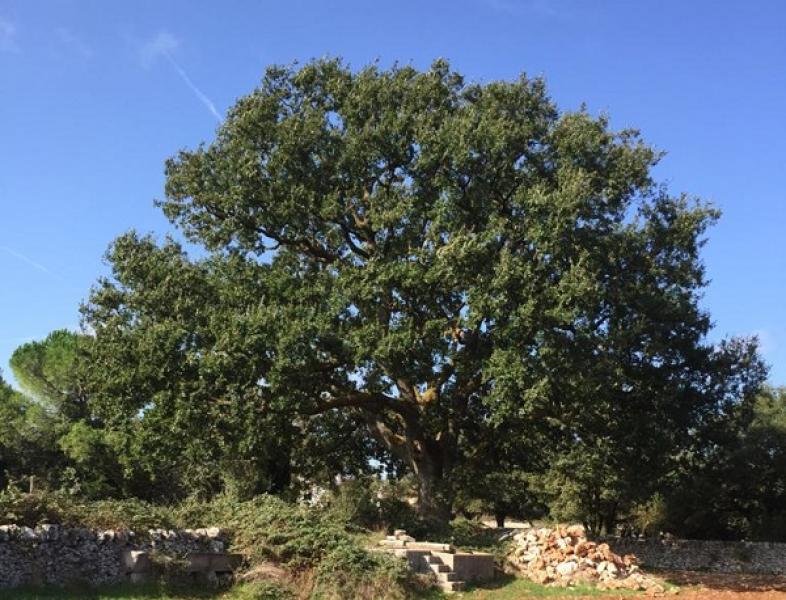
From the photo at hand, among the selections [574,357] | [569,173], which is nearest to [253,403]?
[574,357]

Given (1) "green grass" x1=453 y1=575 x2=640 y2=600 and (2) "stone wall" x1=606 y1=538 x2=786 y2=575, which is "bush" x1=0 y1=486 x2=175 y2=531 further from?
(2) "stone wall" x1=606 y1=538 x2=786 y2=575

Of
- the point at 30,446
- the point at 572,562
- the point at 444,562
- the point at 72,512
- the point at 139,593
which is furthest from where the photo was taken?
the point at 30,446

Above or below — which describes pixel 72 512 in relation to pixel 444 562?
above

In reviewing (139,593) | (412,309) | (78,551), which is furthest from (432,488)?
(78,551)

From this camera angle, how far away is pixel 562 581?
17.1 metres

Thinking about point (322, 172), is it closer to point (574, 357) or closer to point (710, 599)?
point (574, 357)

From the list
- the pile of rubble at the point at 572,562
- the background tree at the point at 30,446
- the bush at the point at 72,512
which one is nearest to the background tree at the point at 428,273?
the pile of rubble at the point at 572,562

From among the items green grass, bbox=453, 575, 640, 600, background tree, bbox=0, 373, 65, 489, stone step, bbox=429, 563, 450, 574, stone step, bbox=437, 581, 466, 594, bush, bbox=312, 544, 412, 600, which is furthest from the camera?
background tree, bbox=0, 373, 65, 489

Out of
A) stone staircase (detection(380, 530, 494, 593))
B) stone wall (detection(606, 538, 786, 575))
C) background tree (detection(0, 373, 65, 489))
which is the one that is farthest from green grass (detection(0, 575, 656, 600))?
background tree (detection(0, 373, 65, 489))

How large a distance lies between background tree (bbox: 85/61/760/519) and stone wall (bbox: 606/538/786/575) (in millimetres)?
6687

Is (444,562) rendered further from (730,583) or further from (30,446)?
(30,446)

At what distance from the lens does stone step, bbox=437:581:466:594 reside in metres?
15.7

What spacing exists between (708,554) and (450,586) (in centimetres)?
1755

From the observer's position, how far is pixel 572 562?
57.6 ft
